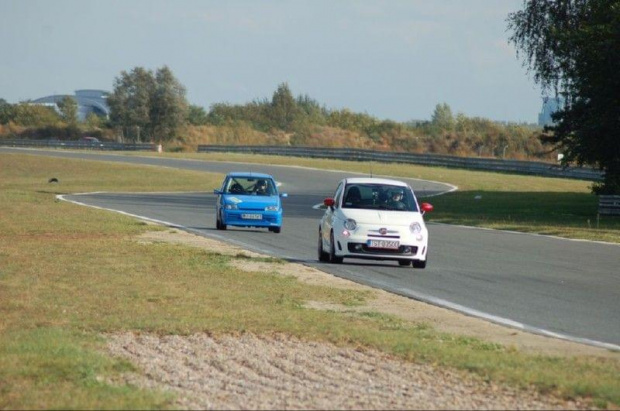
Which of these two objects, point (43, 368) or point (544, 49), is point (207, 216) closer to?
point (544, 49)

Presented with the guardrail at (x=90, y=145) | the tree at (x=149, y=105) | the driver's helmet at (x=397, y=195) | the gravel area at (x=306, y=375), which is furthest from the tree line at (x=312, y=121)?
the gravel area at (x=306, y=375)

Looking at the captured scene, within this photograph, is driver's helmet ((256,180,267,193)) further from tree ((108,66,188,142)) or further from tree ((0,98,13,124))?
tree ((0,98,13,124))

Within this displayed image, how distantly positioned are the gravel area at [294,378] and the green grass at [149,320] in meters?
0.29

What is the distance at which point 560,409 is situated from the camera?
931cm

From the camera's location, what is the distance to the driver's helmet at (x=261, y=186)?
33297mm

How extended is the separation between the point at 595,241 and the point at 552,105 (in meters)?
28.7

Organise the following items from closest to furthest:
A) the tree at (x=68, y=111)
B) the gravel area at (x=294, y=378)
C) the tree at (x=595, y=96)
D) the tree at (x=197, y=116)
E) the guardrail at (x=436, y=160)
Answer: the gravel area at (x=294, y=378) < the tree at (x=595, y=96) < the guardrail at (x=436, y=160) < the tree at (x=197, y=116) < the tree at (x=68, y=111)

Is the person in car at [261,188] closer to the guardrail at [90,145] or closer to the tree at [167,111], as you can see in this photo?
the guardrail at [90,145]

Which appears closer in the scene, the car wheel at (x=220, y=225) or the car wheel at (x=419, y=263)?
the car wheel at (x=419, y=263)

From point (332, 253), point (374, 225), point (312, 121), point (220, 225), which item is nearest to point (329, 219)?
point (332, 253)

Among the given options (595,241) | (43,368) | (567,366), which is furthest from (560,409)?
(595,241)

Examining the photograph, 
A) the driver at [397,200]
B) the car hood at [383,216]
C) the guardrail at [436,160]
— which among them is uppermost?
the driver at [397,200]

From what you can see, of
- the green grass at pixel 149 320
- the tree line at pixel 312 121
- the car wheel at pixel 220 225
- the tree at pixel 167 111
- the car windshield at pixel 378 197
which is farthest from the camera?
the tree at pixel 167 111

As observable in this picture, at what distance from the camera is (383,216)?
2250cm
